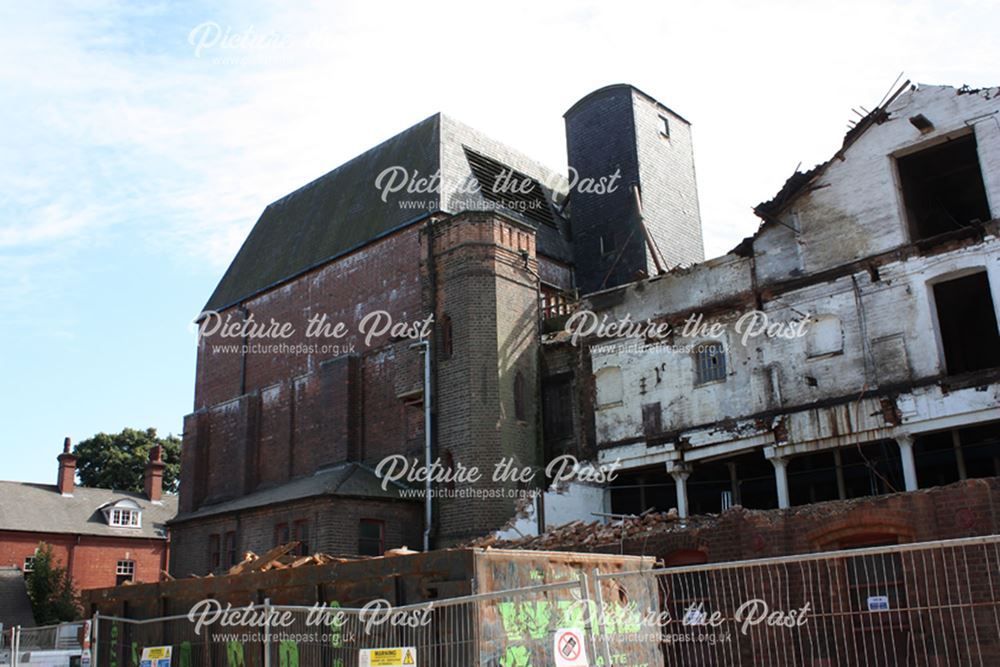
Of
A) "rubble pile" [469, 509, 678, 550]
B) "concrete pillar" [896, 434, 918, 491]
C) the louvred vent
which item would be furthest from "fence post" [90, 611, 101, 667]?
the louvred vent

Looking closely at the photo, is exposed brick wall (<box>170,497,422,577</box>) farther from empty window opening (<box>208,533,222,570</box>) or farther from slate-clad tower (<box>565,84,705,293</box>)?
slate-clad tower (<box>565,84,705,293</box>)

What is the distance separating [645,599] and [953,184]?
1807 cm

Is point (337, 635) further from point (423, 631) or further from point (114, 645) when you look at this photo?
point (114, 645)

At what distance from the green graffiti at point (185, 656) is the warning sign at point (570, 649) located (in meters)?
8.07

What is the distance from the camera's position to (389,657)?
10.5m

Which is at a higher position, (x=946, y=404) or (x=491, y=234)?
(x=491, y=234)

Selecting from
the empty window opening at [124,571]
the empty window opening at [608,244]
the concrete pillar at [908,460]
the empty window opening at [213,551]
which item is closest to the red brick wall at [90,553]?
the empty window opening at [124,571]

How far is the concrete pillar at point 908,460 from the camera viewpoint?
2045cm

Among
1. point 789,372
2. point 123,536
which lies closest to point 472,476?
point 789,372

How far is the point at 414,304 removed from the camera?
2923cm

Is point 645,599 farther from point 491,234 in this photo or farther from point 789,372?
point 491,234

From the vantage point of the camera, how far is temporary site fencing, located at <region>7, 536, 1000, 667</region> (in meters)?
10.2

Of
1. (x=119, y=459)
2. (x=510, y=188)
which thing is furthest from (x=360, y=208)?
(x=119, y=459)

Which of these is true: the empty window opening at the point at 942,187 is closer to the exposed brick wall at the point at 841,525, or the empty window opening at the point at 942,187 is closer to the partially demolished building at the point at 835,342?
the partially demolished building at the point at 835,342
